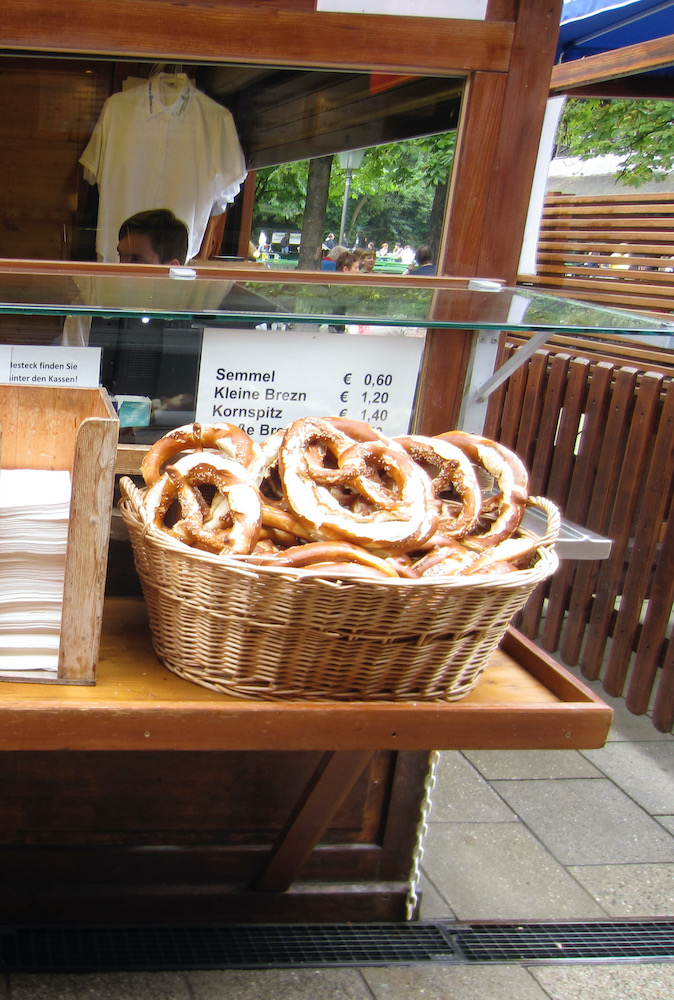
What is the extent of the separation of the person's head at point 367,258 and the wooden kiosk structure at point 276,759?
0.59 feet

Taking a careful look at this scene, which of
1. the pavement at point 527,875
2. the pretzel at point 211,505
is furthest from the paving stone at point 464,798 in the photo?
the pretzel at point 211,505

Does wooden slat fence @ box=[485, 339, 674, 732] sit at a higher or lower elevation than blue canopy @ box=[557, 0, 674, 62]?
lower

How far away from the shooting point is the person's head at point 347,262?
7.60 feet

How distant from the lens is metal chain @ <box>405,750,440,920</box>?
2.41m

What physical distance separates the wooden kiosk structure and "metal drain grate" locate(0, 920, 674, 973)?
4 centimetres

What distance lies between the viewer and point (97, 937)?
2340mm

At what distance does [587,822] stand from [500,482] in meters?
2.01

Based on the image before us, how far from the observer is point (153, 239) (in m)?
2.26

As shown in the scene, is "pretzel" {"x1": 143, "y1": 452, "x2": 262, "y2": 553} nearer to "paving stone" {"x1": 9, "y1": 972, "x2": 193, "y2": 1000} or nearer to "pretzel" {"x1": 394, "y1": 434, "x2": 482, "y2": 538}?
"pretzel" {"x1": 394, "y1": 434, "x2": 482, "y2": 538}

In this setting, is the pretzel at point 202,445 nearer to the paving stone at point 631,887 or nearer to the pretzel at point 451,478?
the pretzel at point 451,478

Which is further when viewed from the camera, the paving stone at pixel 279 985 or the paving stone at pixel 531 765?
the paving stone at pixel 531 765

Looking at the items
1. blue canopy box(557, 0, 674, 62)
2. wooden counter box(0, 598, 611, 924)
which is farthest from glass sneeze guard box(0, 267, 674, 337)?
blue canopy box(557, 0, 674, 62)

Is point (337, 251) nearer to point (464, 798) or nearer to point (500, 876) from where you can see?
point (500, 876)

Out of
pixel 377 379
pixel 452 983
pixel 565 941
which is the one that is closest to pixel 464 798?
pixel 565 941
